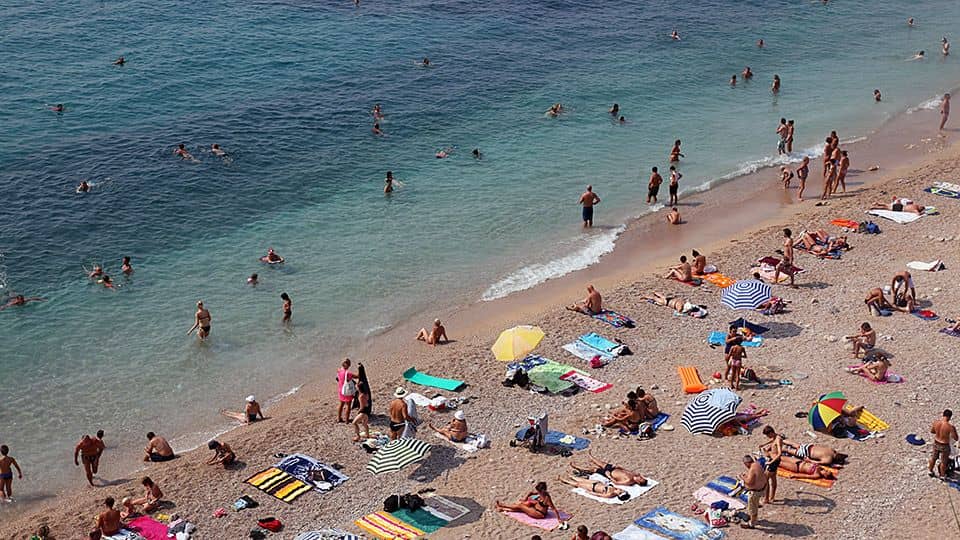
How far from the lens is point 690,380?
2331 cm

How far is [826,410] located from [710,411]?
2.37 metres

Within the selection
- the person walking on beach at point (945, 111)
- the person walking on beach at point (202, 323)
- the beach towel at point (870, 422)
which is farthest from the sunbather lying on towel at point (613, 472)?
the person walking on beach at point (945, 111)

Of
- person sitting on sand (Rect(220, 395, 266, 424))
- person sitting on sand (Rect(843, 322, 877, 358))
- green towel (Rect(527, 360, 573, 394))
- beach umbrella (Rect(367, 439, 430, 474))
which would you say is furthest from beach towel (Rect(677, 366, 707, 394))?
person sitting on sand (Rect(220, 395, 266, 424))

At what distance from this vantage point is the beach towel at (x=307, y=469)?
66.2ft

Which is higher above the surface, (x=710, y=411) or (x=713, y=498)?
(x=710, y=411)

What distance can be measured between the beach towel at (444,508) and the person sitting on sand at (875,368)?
404 inches

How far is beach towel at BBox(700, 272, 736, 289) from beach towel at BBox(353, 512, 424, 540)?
13.9 m

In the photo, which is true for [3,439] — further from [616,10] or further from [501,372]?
[616,10]

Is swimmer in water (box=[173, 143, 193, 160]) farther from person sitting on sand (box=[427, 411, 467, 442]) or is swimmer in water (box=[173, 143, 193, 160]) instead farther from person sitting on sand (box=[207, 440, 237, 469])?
person sitting on sand (box=[427, 411, 467, 442])

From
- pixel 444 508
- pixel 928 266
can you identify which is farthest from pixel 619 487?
pixel 928 266

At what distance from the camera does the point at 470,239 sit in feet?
109

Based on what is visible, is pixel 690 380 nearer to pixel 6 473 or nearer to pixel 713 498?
pixel 713 498

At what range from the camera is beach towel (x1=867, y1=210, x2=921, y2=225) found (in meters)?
32.0

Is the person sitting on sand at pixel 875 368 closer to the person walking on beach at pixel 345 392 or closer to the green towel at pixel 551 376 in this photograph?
the green towel at pixel 551 376
